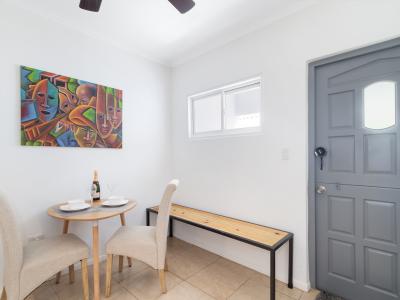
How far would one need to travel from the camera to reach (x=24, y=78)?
6.12 ft

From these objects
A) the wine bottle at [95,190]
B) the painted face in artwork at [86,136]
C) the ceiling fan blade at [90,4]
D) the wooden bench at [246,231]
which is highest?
the ceiling fan blade at [90,4]

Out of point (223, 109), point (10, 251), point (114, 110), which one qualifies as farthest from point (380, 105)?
point (10, 251)

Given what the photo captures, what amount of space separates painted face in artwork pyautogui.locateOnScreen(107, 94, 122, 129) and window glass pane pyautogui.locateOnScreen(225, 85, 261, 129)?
135 centimetres

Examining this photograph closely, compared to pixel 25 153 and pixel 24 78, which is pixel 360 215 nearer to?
pixel 25 153

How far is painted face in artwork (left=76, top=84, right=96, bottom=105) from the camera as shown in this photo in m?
2.20

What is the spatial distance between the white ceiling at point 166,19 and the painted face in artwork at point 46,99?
2.27 ft

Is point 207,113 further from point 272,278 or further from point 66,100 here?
point 272,278

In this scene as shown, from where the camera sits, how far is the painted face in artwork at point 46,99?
1940mm

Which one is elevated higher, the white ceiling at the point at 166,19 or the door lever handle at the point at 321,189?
the white ceiling at the point at 166,19

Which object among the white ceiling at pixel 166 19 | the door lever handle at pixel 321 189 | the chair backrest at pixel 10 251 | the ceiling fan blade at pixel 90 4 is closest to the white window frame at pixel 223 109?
the white ceiling at pixel 166 19

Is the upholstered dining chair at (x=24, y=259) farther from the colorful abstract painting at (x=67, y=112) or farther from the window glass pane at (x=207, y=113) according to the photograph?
the window glass pane at (x=207, y=113)

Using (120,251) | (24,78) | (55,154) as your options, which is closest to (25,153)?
(55,154)

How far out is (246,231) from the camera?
1.94m

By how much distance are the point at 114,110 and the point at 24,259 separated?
1.64 meters
